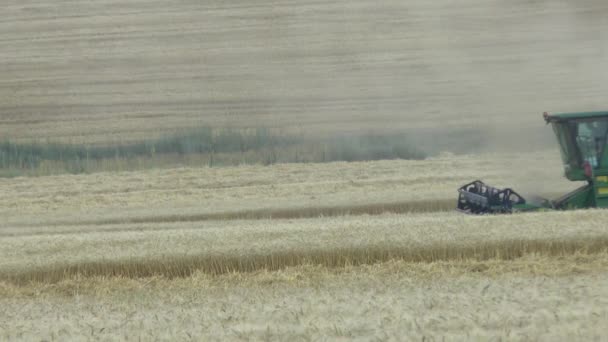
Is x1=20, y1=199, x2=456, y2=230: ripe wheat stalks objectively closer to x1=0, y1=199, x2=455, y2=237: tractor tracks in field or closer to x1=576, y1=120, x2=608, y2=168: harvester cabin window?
x1=0, y1=199, x2=455, y2=237: tractor tracks in field

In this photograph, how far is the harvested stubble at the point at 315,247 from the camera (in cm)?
1128

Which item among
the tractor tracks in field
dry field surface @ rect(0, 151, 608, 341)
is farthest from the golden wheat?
the tractor tracks in field

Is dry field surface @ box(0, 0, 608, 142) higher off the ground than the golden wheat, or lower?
higher

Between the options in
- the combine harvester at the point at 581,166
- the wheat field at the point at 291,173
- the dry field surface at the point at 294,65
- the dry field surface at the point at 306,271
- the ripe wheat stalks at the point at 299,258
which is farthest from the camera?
the dry field surface at the point at 294,65

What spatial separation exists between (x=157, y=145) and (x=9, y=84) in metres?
9.15

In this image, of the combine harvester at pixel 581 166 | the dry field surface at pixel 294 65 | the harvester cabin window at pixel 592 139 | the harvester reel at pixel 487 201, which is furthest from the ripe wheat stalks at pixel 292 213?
the dry field surface at pixel 294 65

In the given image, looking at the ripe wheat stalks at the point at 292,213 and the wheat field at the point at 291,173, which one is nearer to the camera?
the wheat field at the point at 291,173

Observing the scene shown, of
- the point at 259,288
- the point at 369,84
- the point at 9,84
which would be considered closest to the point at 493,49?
the point at 369,84

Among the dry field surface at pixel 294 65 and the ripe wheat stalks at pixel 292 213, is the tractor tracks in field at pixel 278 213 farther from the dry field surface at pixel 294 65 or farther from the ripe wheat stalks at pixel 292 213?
the dry field surface at pixel 294 65

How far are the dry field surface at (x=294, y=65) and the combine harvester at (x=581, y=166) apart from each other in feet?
32.8

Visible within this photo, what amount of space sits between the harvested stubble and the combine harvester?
4.37 ft

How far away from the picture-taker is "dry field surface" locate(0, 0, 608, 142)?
1051 inches

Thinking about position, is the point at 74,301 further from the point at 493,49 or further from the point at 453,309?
the point at 493,49

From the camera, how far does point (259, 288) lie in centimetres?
1015
